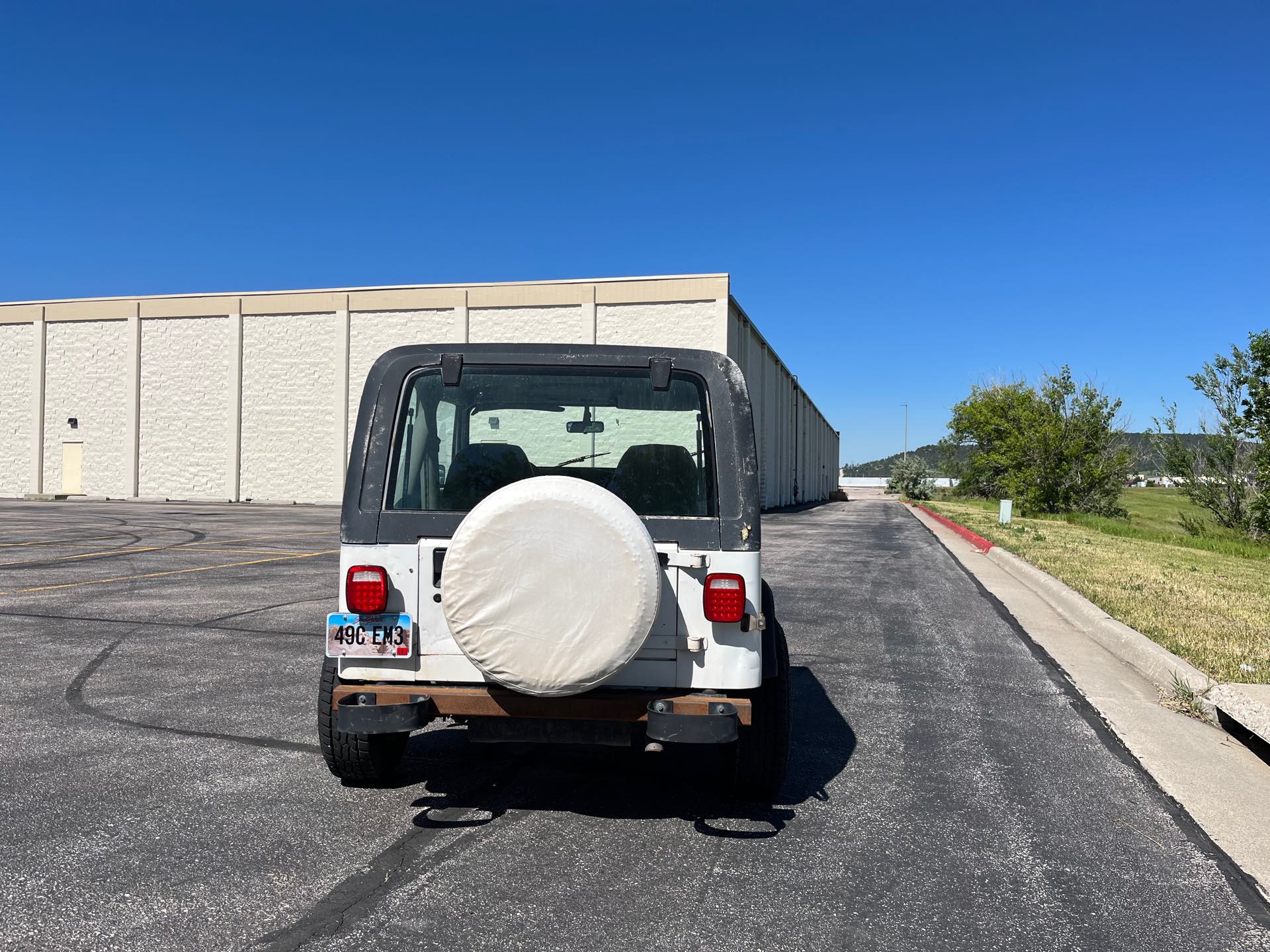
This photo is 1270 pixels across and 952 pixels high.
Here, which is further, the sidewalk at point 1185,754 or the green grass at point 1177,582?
the green grass at point 1177,582

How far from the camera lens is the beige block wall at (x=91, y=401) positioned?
138ft

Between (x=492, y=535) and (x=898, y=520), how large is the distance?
33.4m

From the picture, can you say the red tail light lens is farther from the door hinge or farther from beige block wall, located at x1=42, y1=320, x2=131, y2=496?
beige block wall, located at x1=42, y1=320, x2=131, y2=496

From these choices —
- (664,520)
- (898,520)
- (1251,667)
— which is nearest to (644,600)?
(664,520)

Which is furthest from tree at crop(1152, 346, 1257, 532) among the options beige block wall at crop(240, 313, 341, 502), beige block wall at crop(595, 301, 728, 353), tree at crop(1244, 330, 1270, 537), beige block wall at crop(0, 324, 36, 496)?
beige block wall at crop(0, 324, 36, 496)

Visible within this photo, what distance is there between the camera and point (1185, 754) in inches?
206

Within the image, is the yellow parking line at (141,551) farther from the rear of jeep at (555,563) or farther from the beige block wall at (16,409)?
the beige block wall at (16,409)

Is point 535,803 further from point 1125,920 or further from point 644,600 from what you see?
point 1125,920

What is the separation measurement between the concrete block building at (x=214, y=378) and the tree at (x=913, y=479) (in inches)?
1712

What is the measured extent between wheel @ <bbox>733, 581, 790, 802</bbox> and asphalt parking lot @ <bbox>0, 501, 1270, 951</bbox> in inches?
7.3

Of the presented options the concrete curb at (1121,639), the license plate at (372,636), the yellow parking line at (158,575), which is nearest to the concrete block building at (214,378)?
the yellow parking line at (158,575)

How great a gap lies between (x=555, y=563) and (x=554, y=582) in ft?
0.22

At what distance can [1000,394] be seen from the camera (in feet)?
179

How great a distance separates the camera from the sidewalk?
4047 millimetres
